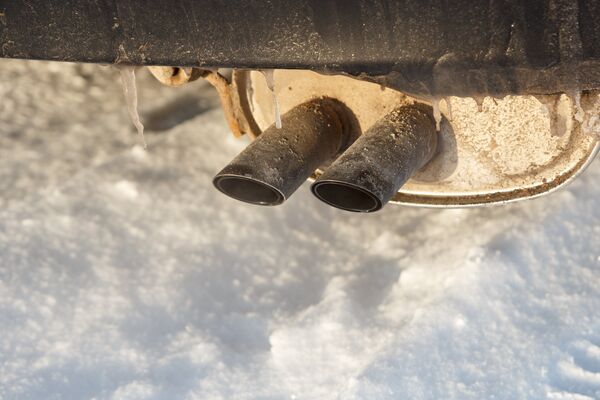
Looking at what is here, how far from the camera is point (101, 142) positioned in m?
2.30

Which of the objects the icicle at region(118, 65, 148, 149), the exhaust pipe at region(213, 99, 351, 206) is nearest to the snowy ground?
the exhaust pipe at region(213, 99, 351, 206)

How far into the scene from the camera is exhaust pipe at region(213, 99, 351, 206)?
4.97 feet

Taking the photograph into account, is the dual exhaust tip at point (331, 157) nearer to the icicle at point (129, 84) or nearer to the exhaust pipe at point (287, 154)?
the exhaust pipe at point (287, 154)

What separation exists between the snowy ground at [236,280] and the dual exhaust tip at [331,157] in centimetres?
52

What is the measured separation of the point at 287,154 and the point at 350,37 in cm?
37

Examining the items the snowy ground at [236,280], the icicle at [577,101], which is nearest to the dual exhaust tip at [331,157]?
the icicle at [577,101]

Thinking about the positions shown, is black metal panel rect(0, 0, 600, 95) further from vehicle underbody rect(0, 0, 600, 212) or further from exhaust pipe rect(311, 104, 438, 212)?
exhaust pipe rect(311, 104, 438, 212)

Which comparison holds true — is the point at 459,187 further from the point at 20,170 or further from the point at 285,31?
the point at 20,170

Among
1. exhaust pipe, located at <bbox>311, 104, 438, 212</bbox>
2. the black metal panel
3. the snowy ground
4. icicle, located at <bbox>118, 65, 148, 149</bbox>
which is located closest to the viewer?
the black metal panel

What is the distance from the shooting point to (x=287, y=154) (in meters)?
1.54

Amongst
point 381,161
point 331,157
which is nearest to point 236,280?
point 331,157

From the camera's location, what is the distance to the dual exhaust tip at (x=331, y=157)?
145 cm

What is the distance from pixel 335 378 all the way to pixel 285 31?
958mm

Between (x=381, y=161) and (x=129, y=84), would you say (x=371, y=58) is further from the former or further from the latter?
(x=129, y=84)
